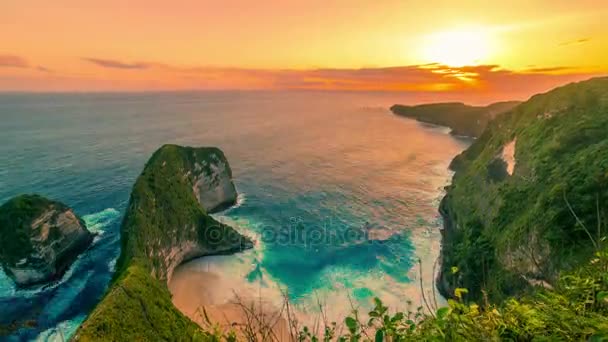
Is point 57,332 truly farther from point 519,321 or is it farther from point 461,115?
point 461,115

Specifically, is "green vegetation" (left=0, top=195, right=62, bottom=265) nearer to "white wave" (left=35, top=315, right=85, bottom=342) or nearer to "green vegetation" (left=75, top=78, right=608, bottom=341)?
"white wave" (left=35, top=315, right=85, bottom=342)

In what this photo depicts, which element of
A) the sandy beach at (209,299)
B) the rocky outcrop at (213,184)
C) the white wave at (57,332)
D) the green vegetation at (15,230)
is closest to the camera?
the white wave at (57,332)

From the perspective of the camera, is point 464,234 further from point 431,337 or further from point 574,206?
point 431,337

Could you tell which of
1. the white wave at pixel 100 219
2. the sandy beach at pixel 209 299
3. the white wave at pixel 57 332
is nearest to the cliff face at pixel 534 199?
the sandy beach at pixel 209 299

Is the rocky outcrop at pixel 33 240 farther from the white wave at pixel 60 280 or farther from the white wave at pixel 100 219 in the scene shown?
the white wave at pixel 100 219

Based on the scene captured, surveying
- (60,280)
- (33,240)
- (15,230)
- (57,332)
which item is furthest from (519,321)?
(15,230)

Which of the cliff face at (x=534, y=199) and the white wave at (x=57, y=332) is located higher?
the cliff face at (x=534, y=199)
